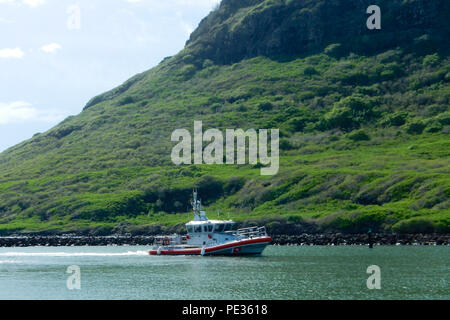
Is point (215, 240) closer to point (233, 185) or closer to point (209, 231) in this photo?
point (209, 231)

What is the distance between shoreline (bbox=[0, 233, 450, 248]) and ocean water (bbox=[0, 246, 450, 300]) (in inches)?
365

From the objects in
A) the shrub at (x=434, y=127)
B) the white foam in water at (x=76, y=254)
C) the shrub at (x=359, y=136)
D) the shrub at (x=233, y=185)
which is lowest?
the white foam in water at (x=76, y=254)

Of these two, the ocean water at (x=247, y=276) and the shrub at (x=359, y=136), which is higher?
the shrub at (x=359, y=136)

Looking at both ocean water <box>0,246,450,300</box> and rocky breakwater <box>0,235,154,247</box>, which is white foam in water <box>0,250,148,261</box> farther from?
rocky breakwater <box>0,235,154,247</box>

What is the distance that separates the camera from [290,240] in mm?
112625

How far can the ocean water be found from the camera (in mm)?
52188

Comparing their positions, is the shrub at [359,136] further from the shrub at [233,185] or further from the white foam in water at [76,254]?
the white foam in water at [76,254]

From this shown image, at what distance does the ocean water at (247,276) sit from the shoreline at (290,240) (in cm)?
926

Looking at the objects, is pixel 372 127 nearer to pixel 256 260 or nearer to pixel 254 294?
pixel 256 260

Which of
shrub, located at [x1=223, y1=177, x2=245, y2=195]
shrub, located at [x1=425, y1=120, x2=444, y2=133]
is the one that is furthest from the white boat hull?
shrub, located at [x1=425, y1=120, x2=444, y2=133]

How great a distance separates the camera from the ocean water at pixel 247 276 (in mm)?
52188

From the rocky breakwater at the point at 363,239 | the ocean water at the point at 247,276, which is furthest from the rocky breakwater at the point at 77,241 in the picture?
the ocean water at the point at 247,276

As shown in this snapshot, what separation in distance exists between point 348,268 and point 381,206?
202ft

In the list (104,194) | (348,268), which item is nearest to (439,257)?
(348,268)
